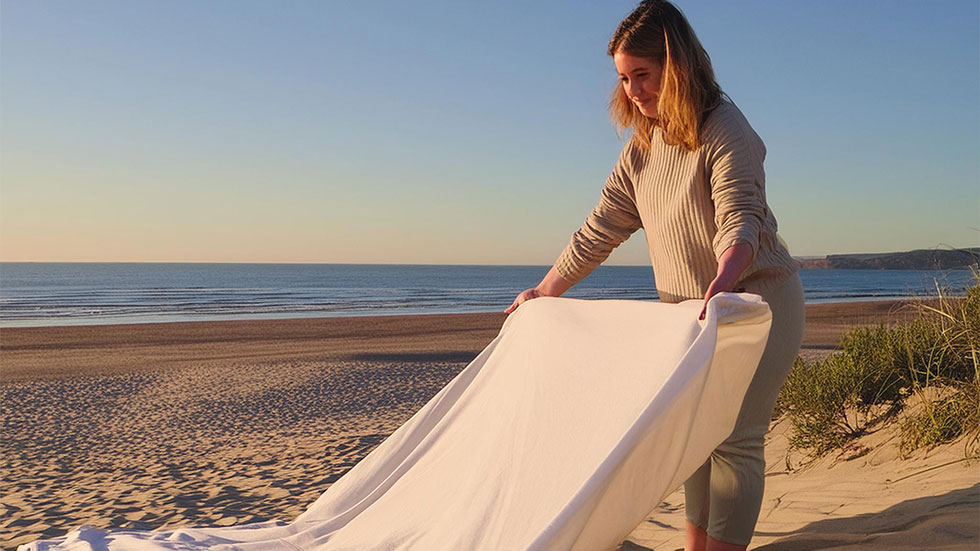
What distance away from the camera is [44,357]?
14711 mm

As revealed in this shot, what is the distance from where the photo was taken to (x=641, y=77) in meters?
2.49

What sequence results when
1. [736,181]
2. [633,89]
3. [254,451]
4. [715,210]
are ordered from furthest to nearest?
[254,451] < [633,89] < [715,210] < [736,181]

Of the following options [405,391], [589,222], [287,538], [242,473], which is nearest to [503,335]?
[589,222]

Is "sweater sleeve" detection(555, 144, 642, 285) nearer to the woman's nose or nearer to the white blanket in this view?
the white blanket

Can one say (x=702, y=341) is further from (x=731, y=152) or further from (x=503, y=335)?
(x=503, y=335)

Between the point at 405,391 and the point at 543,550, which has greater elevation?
the point at 543,550

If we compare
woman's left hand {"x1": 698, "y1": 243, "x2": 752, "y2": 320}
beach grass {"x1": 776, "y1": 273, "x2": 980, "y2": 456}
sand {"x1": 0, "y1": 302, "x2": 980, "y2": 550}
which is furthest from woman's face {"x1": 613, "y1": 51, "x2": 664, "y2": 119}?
beach grass {"x1": 776, "y1": 273, "x2": 980, "y2": 456}

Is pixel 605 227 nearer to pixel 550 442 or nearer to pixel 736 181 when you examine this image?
pixel 736 181

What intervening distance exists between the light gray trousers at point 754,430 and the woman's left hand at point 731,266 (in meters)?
0.26

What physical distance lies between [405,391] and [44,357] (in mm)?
8600

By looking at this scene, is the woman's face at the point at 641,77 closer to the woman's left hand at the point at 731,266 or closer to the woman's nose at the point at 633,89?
the woman's nose at the point at 633,89

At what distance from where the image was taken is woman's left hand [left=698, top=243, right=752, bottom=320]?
2148 millimetres

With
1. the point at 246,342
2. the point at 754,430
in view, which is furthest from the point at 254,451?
the point at 246,342

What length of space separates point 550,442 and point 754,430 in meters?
0.66
